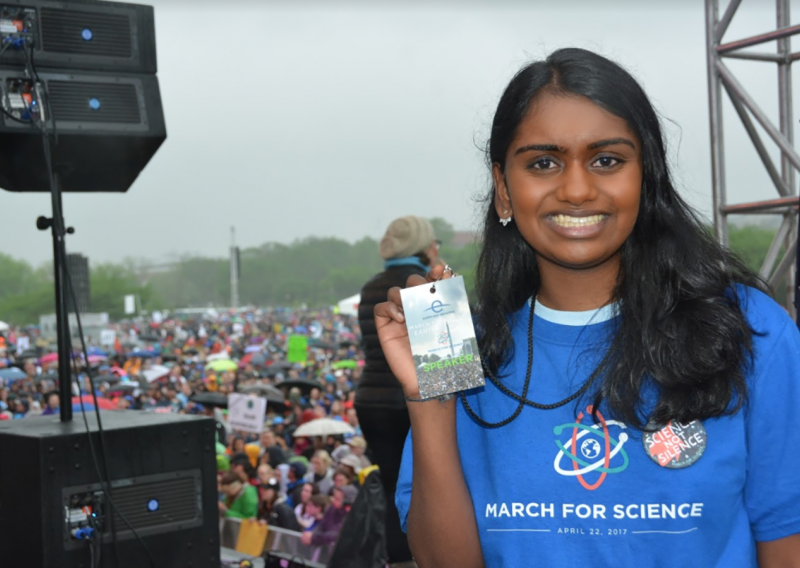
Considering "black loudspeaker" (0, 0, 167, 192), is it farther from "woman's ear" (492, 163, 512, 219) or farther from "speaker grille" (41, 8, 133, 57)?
"woman's ear" (492, 163, 512, 219)

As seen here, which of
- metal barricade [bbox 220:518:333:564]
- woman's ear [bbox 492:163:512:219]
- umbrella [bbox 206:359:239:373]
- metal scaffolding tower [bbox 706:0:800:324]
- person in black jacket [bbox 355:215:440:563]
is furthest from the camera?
umbrella [bbox 206:359:239:373]

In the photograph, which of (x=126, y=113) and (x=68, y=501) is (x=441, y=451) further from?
(x=126, y=113)

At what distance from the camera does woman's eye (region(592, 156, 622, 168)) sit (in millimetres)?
1213

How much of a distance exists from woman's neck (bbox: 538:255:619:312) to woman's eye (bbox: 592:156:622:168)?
15cm

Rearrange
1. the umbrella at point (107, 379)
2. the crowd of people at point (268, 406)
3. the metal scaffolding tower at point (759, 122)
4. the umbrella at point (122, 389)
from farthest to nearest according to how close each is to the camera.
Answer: the umbrella at point (107, 379), the umbrella at point (122, 389), the crowd of people at point (268, 406), the metal scaffolding tower at point (759, 122)

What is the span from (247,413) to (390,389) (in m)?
7.10

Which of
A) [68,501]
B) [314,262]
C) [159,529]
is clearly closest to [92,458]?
[68,501]

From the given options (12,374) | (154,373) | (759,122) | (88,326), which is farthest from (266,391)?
(88,326)

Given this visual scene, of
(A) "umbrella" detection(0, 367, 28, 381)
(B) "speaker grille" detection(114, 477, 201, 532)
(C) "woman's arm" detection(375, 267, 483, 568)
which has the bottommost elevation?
(A) "umbrella" detection(0, 367, 28, 381)

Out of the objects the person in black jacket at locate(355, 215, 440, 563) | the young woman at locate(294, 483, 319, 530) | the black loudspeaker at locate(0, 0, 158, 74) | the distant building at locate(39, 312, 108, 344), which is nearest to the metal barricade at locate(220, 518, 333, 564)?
the young woman at locate(294, 483, 319, 530)

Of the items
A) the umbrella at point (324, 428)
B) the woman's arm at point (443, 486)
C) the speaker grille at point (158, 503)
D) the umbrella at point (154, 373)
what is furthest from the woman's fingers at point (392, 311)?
the umbrella at point (154, 373)

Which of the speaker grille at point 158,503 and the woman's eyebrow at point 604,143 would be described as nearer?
the woman's eyebrow at point 604,143

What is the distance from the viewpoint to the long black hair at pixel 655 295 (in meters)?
1.15

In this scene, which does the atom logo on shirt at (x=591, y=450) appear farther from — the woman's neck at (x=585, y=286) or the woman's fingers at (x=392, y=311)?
the woman's fingers at (x=392, y=311)
